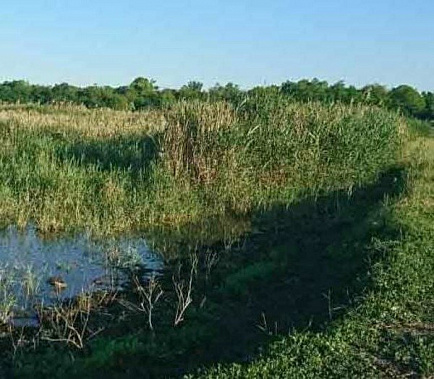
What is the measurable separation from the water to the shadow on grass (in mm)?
862

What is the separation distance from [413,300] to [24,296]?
4.06 meters

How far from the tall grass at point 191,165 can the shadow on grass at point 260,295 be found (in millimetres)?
1687

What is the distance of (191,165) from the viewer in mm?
13352

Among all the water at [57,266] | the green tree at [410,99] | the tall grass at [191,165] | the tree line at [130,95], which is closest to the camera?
the water at [57,266]

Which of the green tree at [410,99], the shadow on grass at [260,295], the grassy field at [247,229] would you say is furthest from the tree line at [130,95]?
the shadow on grass at [260,295]

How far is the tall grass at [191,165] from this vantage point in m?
11.4

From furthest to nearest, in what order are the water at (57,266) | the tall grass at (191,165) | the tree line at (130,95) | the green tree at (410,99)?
the green tree at (410,99), the tree line at (130,95), the tall grass at (191,165), the water at (57,266)

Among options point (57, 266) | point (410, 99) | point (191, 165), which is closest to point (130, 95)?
point (410, 99)

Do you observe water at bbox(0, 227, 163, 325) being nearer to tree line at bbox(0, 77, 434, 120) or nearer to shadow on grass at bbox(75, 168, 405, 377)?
shadow on grass at bbox(75, 168, 405, 377)

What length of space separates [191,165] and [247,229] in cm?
224

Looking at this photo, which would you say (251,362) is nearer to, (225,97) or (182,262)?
(182,262)

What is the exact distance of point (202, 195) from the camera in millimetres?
13039

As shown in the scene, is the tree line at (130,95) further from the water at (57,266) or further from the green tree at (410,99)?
the water at (57,266)

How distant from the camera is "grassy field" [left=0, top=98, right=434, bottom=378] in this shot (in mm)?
5562
